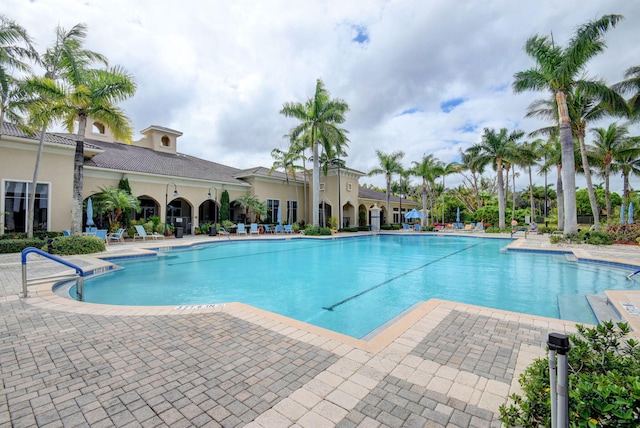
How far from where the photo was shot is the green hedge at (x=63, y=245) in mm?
11852

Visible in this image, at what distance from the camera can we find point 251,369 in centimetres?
315

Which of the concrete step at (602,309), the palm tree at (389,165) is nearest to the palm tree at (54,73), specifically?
the concrete step at (602,309)

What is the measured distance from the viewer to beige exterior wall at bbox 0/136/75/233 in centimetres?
1412

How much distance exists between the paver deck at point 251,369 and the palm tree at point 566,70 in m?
16.2

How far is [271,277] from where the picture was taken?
9.55 metres

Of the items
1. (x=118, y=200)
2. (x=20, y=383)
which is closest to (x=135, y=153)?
(x=118, y=200)

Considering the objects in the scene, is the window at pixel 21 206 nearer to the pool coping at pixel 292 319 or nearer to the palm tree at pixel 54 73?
the palm tree at pixel 54 73

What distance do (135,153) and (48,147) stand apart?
7.34 meters

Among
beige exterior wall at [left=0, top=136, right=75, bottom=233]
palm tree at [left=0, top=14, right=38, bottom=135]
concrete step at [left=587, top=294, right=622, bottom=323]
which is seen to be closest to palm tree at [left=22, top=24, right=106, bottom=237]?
palm tree at [left=0, top=14, right=38, bottom=135]

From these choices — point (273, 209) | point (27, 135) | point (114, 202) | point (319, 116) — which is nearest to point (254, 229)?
point (273, 209)

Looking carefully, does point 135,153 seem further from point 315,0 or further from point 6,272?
point 315,0

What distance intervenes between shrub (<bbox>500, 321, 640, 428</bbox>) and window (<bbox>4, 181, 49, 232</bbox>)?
20123mm

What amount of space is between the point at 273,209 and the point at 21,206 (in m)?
16.1

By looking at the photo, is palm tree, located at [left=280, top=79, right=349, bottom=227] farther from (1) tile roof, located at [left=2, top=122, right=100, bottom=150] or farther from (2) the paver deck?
(2) the paver deck
